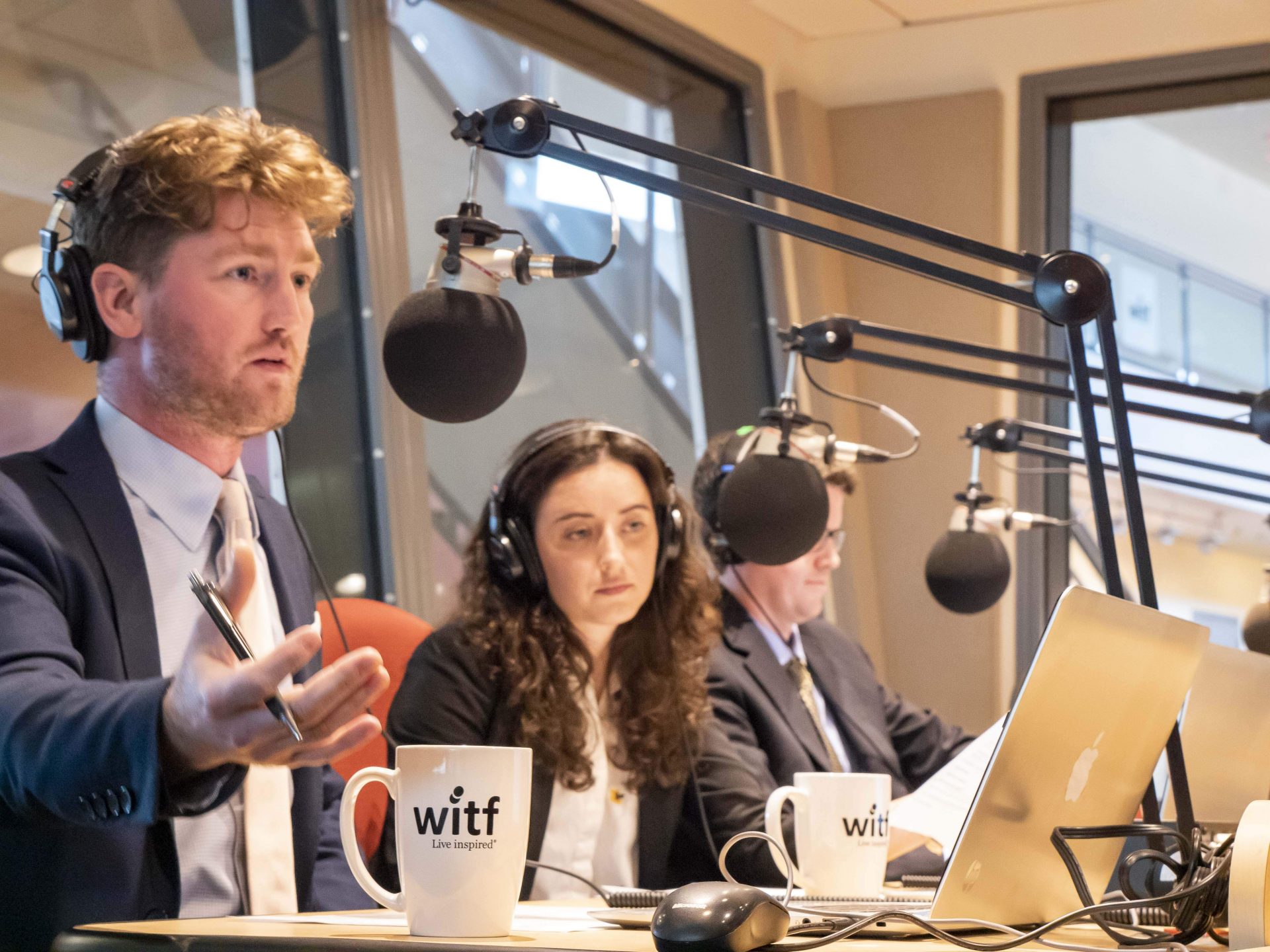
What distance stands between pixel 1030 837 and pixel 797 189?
52cm

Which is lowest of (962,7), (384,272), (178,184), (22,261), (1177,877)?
(1177,877)

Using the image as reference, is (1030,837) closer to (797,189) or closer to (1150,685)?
(1150,685)

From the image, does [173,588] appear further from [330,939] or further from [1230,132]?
[1230,132]

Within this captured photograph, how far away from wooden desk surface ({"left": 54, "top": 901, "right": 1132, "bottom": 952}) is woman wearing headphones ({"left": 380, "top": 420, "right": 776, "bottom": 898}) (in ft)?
2.37

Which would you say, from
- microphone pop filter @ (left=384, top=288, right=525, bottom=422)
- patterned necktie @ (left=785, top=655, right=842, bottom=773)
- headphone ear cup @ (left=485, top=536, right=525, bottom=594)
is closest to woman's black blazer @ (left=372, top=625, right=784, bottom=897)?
headphone ear cup @ (left=485, top=536, right=525, bottom=594)

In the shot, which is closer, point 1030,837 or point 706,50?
point 1030,837

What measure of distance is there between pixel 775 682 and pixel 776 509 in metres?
0.66

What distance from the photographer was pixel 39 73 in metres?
2.40

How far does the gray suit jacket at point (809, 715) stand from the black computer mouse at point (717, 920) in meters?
1.24

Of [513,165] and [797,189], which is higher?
[513,165]

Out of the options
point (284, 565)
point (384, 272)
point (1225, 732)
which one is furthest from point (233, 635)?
point (384, 272)

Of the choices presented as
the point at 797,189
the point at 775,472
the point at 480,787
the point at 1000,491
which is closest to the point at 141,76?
the point at 775,472

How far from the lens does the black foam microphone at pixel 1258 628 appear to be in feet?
6.91

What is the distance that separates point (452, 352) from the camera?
1240 millimetres
